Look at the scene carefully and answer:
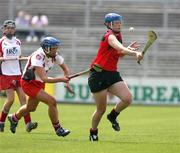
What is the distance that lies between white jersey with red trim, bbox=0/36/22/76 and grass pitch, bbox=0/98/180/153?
1360 millimetres

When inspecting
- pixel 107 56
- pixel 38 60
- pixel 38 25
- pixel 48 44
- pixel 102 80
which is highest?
pixel 48 44

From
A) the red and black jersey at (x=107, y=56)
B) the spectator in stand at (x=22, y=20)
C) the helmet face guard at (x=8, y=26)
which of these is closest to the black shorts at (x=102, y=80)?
the red and black jersey at (x=107, y=56)

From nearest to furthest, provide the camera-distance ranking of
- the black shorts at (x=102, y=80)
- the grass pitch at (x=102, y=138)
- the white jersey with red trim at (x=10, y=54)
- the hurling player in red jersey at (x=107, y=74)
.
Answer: the grass pitch at (x=102, y=138) < the hurling player in red jersey at (x=107, y=74) < the black shorts at (x=102, y=80) < the white jersey with red trim at (x=10, y=54)

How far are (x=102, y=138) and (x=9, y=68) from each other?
3.24 meters

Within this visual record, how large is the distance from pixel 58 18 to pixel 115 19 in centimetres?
2428

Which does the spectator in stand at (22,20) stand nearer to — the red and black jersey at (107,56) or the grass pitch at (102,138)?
the grass pitch at (102,138)

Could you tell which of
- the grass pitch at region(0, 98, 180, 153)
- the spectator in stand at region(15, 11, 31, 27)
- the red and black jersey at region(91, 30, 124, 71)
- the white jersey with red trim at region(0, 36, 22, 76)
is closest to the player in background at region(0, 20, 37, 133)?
the white jersey with red trim at region(0, 36, 22, 76)

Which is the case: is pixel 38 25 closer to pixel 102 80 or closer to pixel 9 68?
pixel 9 68

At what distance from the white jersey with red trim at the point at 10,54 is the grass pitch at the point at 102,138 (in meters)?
1.36

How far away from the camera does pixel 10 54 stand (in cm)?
1675

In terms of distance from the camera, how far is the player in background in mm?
16609

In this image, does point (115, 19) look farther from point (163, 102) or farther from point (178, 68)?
point (178, 68)

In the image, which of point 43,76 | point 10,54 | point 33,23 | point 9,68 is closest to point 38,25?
point 33,23

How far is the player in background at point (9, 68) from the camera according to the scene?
54.5 feet
